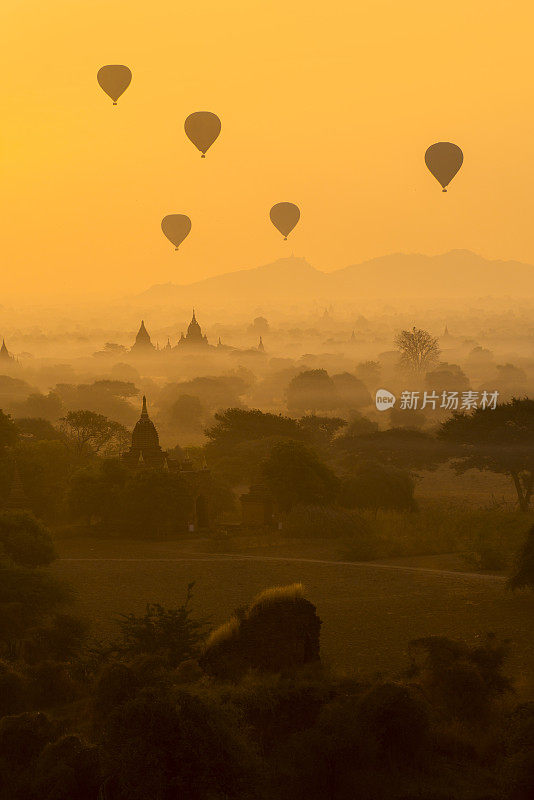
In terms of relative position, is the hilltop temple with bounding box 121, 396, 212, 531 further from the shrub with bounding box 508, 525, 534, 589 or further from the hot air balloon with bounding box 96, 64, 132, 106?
the hot air balloon with bounding box 96, 64, 132, 106

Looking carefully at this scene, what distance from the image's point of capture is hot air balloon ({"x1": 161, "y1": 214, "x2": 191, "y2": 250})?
114625mm

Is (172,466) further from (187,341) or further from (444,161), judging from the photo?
(187,341)

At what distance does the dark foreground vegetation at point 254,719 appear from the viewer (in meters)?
14.2

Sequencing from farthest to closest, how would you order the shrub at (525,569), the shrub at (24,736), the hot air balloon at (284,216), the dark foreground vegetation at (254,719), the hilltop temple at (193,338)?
the hilltop temple at (193,338) < the hot air balloon at (284,216) < the shrub at (525,569) < the shrub at (24,736) < the dark foreground vegetation at (254,719)

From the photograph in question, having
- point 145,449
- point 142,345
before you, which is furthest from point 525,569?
point 142,345

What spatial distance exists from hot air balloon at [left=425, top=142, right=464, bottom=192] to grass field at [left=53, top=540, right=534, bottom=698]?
199 ft

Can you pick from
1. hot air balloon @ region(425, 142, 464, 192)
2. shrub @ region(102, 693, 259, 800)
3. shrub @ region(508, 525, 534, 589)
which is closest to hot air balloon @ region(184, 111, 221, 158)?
hot air balloon @ region(425, 142, 464, 192)

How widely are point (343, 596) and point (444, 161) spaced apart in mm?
68052

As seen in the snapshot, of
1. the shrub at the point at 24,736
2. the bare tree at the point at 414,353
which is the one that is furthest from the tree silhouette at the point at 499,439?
the bare tree at the point at 414,353

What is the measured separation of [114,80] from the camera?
258 feet

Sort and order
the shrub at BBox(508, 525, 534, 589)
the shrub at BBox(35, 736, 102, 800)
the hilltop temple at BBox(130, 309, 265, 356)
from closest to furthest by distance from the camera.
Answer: the shrub at BBox(35, 736, 102, 800) < the shrub at BBox(508, 525, 534, 589) < the hilltop temple at BBox(130, 309, 265, 356)

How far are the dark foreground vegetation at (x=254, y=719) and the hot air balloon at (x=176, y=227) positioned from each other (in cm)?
9529

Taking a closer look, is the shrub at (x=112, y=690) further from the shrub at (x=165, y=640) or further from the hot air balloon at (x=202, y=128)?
the hot air balloon at (x=202, y=128)

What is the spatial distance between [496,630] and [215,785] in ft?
38.5
